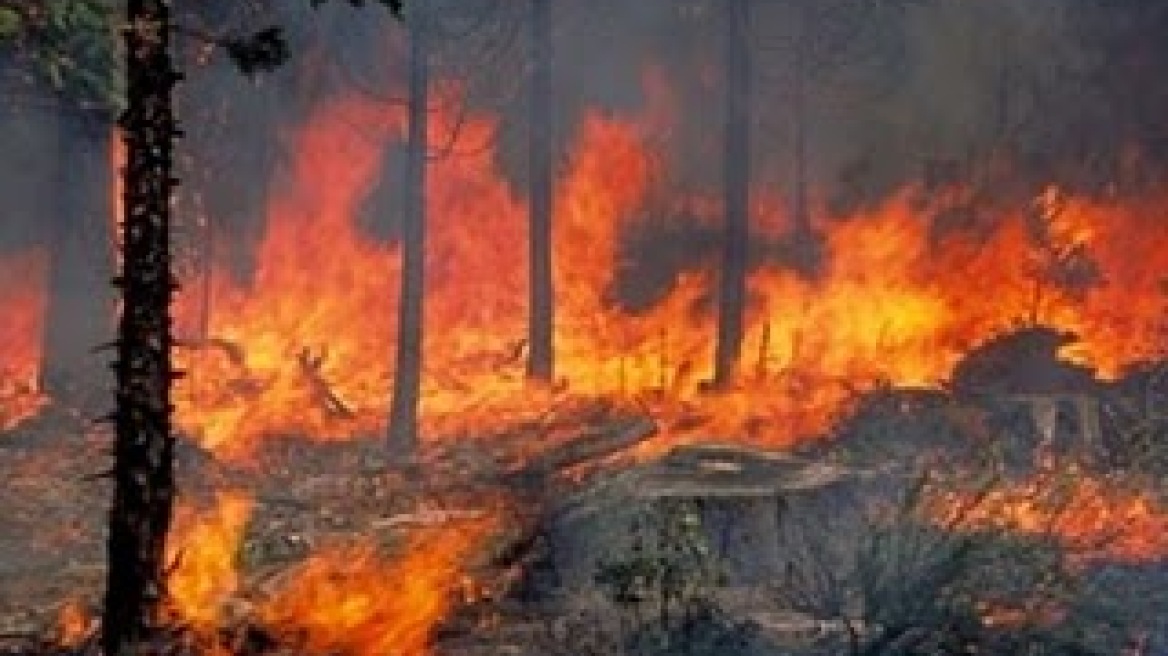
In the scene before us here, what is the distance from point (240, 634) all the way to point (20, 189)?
70.2ft

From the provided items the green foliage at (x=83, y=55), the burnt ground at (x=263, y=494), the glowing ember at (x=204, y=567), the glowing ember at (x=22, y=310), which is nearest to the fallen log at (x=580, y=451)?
the burnt ground at (x=263, y=494)

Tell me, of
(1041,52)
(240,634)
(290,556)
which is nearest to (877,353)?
(1041,52)

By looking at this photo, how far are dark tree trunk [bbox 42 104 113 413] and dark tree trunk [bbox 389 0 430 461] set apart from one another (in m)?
5.03

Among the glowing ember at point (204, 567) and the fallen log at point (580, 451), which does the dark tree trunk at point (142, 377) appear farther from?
the fallen log at point (580, 451)

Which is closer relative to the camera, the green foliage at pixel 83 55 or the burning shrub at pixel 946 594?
the burning shrub at pixel 946 594

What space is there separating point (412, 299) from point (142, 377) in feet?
47.3

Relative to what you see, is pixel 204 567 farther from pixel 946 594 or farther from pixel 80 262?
pixel 80 262

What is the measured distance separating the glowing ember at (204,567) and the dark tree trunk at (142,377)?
0.36 metres

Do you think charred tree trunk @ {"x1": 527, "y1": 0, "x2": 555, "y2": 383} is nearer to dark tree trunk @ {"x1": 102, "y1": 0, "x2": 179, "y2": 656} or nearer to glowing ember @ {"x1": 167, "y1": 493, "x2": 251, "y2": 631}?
glowing ember @ {"x1": 167, "y1": 493, "x2": 251, "y2": 631}

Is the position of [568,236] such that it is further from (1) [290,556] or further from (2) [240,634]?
(2) [240,634]

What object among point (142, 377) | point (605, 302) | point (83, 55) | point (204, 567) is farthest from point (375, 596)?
point (605, 302)

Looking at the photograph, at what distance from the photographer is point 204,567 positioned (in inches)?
474

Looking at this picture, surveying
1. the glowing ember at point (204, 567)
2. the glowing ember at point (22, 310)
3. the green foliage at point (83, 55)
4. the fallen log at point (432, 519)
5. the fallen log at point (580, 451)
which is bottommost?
the glowing ember at point (204, 567)

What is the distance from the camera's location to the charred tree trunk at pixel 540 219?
25.2 meters
